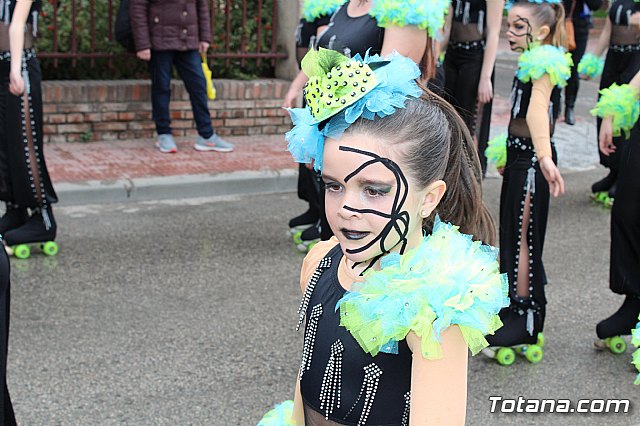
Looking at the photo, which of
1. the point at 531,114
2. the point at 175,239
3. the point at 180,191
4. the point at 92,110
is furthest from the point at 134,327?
the point at 92,110

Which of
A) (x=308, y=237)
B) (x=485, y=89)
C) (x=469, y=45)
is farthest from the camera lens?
(x=469, y=45)

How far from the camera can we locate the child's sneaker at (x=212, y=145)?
940 centimetres

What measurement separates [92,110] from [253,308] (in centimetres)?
448

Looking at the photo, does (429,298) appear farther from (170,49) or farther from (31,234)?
(170,49)

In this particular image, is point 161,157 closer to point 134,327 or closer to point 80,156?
point 80,156

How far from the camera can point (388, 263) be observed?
222 cm

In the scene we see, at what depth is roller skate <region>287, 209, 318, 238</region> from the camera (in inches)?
270

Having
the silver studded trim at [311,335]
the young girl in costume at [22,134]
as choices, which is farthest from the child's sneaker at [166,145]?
the silver studded trim at [311,335]

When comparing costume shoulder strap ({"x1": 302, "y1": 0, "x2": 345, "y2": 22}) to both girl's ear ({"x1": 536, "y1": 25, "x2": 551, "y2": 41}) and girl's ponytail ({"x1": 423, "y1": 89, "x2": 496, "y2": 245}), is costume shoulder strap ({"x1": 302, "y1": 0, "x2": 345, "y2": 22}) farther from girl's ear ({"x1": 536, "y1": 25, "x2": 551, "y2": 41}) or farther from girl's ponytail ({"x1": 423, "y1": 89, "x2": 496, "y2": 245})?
girl's ponytail ({"x1": 423, "y1": 89, "x2": 496, "y2": 245})

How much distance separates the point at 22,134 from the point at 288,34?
4865mm

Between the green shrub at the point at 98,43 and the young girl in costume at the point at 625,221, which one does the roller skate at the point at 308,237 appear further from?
the green shrub at the point at 98,43

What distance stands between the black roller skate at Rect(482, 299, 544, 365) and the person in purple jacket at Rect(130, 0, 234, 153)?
16.1 feet

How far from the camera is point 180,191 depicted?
26.8 feet

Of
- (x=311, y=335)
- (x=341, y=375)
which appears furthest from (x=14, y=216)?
(x=341, y=375)
